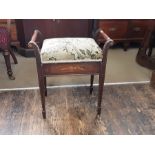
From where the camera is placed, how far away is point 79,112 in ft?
4.99

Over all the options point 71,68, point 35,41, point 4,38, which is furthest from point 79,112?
point 4,38

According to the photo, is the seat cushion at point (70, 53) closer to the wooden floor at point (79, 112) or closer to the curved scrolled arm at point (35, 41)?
the curved scrolled arm at point (35, 41)

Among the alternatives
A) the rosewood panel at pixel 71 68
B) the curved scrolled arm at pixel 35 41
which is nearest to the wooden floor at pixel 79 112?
the rosewood panel at pixel 71 68

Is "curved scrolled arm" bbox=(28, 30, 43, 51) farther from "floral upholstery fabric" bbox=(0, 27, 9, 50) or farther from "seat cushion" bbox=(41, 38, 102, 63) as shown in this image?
"floral upholstery fabric" bbox=(0, 27, 9, 50)

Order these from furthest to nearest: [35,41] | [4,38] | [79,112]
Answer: [4,38] < [79,112] < [35,41]

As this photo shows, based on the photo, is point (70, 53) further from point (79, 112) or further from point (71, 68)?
point (79, 112)

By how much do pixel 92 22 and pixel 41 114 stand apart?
1473mm

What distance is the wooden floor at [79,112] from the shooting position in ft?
4.47

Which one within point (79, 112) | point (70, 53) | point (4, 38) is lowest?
point (79, 112)
